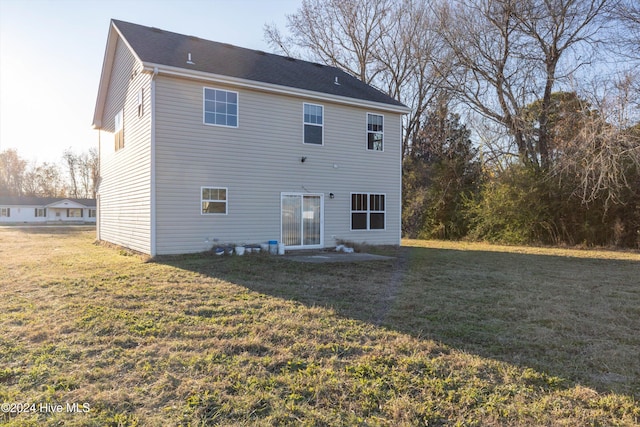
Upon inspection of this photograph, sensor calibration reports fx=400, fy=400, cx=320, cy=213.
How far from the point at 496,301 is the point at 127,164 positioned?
35.1ft

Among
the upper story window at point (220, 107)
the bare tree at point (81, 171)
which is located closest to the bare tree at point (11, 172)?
the bare tree at point (81, 171)

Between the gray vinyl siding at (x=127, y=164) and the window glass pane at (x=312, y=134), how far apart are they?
4351mm

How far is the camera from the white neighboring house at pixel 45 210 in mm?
41816

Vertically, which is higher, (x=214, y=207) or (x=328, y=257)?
(x=214, y=207)

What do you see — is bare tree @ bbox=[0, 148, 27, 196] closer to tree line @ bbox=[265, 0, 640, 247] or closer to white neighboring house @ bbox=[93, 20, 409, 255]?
tree line @ bbox=[265, 0, 640, 247]

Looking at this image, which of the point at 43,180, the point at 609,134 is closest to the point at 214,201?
the point at 609,134

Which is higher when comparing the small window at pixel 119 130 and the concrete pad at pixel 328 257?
the small window at pixel 119 130

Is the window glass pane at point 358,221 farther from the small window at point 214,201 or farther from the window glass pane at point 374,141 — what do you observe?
the small window at point 214,201

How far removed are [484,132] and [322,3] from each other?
39.0 feet

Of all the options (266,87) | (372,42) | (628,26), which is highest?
(372,42)

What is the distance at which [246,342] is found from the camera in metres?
3.76

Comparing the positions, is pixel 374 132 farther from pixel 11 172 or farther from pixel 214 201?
pixel 11 172

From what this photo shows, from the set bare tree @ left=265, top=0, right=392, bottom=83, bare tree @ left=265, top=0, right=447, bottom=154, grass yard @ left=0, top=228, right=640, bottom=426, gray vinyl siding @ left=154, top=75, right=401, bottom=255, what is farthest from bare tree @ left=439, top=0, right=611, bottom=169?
grass yard @ left=0, top=228, right=640, bottom=426

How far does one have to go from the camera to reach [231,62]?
11.8m
